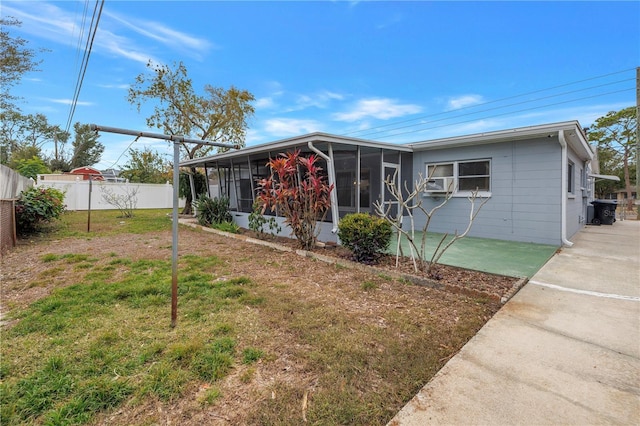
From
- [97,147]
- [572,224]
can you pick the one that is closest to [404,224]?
[572,224]

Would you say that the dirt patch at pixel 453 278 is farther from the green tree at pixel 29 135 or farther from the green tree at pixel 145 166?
the green tree at pixel 29 135

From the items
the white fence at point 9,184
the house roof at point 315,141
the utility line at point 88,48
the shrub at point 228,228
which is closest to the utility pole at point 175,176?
the utility line at point 88,48

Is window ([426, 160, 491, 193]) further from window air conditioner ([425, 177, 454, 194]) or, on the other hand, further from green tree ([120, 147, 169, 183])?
green tree ([120, 147, 169, 183])

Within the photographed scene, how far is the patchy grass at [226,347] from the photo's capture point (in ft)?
5.94

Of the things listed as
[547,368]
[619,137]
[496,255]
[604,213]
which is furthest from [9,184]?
[619,137]

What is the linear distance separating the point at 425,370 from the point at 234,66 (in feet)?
44.2

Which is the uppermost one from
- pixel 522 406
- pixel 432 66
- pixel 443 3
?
pixel 432 66

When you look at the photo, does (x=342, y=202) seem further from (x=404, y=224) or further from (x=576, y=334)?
(x=576, y=334)

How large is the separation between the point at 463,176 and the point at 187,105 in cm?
1404

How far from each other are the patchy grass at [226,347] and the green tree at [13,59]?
491 inches

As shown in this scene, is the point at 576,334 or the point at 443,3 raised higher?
the point at 443,3

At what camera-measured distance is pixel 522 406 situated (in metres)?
1.81

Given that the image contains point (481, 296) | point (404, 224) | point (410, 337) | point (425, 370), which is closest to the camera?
point (425, 370)

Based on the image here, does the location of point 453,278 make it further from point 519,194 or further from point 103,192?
point 103,192
